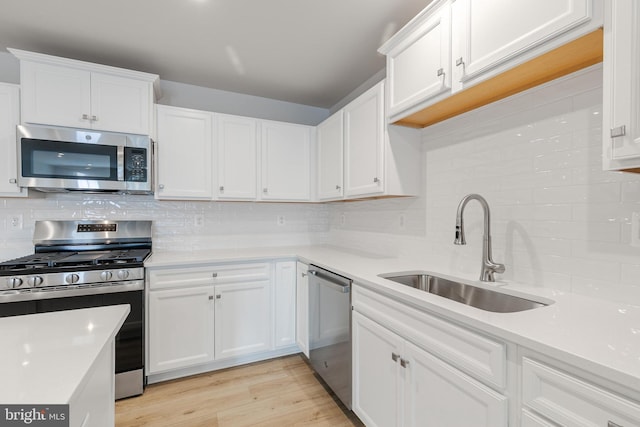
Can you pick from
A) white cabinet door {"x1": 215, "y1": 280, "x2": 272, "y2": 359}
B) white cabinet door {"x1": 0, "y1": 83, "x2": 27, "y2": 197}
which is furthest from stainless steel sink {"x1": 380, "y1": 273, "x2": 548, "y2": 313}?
white cabinet door {"x1": 0, "y1": 83, "x2": 27, "y2": 197}

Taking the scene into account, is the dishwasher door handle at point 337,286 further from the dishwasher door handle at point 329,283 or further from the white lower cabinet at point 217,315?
the white lower cabinet at point 217,315

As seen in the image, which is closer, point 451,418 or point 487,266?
point 451,418

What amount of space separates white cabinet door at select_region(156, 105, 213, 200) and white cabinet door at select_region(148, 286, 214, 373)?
83cm

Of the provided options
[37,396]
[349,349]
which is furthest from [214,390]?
[37,396]

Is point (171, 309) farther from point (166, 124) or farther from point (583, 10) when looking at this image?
point (583, 10)

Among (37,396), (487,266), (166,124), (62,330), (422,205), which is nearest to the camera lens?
(37,396)

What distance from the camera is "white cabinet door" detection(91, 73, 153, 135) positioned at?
223 cm

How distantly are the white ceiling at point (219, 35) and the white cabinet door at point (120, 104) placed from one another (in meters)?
0.26

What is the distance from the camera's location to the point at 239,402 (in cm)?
205

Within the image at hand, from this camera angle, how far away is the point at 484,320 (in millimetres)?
997

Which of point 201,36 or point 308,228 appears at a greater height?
point 201,36

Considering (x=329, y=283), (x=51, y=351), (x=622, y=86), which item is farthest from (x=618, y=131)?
(x=51, y=351)

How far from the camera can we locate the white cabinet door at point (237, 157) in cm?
270

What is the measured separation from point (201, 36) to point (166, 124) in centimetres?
77
